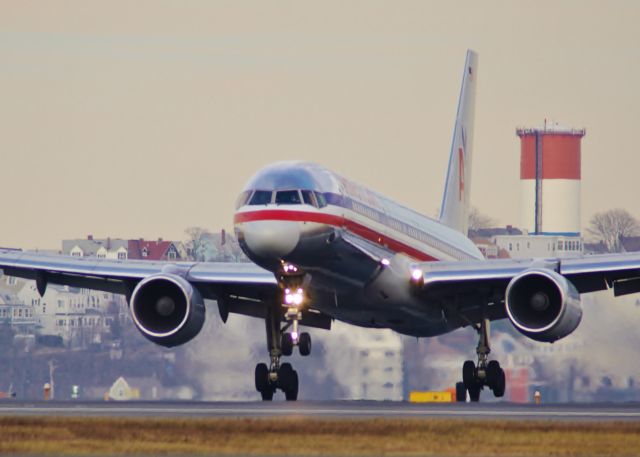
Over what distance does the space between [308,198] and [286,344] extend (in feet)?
19.4

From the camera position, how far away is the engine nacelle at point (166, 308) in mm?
53594

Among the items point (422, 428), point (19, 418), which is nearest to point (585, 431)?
point (422, 428)

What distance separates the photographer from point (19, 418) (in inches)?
1582

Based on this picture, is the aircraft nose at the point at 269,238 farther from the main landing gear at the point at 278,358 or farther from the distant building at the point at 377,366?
the distant building at the point at 377,366

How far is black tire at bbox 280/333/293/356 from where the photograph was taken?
53.1 m

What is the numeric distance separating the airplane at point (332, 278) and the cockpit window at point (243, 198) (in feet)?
0.13

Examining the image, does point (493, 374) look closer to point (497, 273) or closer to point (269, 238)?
point (497, 273)

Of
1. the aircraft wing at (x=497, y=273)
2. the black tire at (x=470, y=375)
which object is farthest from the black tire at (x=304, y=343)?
the black tire at (x=470, y=375)

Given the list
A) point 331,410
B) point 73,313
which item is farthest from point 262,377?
point 73,313

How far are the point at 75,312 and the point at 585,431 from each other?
120053 mm

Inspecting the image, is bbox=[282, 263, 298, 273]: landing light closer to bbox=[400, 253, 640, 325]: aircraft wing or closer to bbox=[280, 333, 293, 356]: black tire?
bbox=[280, 333, 293, 356]: black tire

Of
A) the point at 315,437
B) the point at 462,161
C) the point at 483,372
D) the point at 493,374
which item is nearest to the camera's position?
the point at 315,437

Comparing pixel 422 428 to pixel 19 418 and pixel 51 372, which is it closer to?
pixel 19 418

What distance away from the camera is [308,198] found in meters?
49.7
